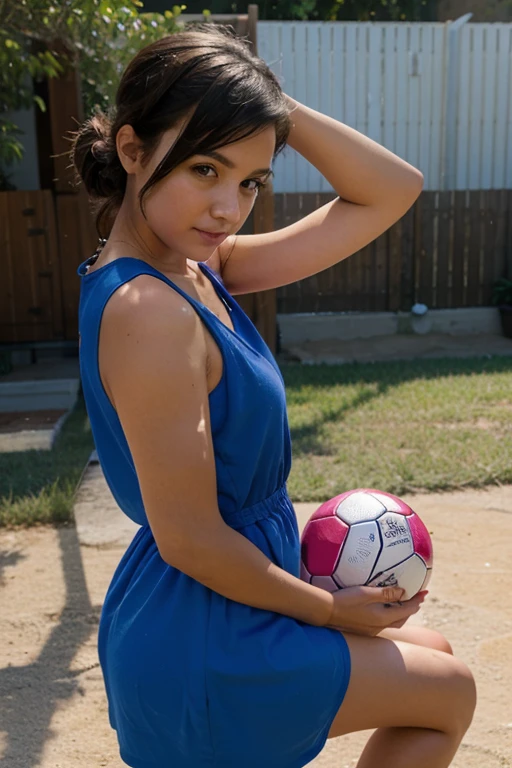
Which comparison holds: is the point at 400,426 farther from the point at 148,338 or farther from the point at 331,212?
the point at 148,338

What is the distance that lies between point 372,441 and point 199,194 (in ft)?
14.8

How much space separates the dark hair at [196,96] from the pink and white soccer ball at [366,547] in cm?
87

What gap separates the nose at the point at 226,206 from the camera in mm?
1589

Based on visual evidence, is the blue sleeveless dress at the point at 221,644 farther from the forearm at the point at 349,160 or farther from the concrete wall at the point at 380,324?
the concrete wall at the point at 380,324

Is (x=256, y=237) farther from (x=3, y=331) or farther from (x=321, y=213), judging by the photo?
(x=3, y=331)

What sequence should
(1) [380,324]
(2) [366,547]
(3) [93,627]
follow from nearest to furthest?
(2) [366,547], (3) [93,627], (1) [380,324]

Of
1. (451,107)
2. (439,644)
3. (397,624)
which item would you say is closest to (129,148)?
(397,624)

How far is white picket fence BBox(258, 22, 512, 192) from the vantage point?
1112cm

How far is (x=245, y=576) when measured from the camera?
1526 millimetres

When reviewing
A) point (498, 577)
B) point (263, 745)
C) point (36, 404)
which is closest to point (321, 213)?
point (263, 745)

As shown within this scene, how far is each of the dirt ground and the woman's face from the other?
5.77 ft

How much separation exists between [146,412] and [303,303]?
9.76 m

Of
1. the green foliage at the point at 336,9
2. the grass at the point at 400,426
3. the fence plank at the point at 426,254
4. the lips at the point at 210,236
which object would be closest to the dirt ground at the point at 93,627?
the grass at the point at 400,426

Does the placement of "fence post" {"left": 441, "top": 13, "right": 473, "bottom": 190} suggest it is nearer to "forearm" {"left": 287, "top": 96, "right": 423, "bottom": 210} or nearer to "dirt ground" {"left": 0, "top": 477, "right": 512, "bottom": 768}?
"dirt ground" {"left": 0, "top": 477, "right": 512, "bottom": 768}
